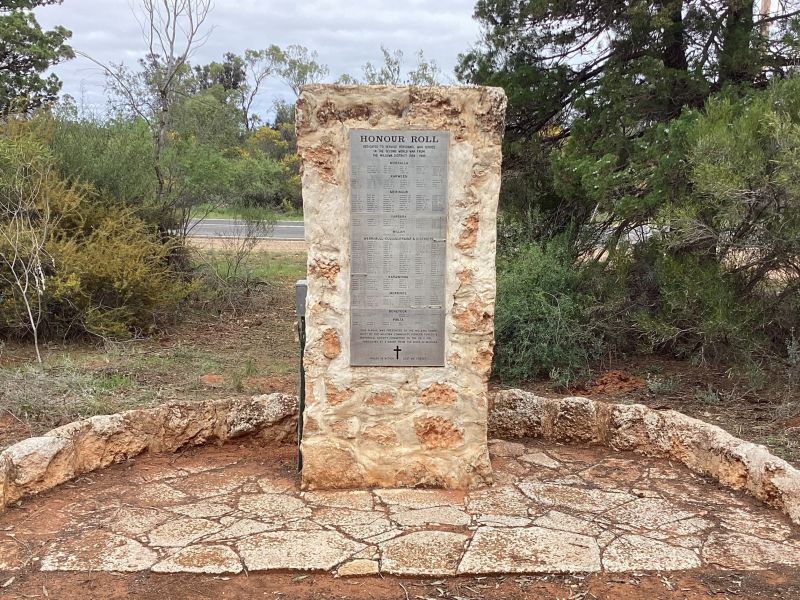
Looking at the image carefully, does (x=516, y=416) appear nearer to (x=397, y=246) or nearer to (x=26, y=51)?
(x=397, y=246)

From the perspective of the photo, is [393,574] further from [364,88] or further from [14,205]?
[14,205]

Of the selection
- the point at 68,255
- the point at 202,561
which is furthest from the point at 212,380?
the point at 202,561

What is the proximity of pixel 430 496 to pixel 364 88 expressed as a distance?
2315mm

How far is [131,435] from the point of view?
14.8 feet

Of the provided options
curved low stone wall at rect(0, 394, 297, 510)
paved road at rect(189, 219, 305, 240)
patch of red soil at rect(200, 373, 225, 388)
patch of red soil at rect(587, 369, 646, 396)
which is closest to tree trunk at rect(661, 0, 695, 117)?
patch of red soil at rect(587, 369, 646, 396)

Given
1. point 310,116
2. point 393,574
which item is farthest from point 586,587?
point 310,116

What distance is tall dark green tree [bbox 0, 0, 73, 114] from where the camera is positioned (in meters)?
16.0

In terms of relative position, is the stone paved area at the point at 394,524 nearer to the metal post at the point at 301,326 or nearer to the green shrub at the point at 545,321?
the metal post at the point at 301,326

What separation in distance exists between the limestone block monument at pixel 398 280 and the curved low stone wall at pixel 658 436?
1.02 m

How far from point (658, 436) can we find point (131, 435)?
343 cm

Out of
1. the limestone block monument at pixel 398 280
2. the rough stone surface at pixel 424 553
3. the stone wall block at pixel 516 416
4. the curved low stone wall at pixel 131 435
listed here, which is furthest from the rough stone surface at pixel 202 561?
the stone wall block at pixel 516 416

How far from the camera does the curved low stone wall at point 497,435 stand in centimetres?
386

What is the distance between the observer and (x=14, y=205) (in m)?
A: 7.14

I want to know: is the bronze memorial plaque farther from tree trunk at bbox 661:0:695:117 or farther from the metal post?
tree trunk at bbox 661:0:695:117
